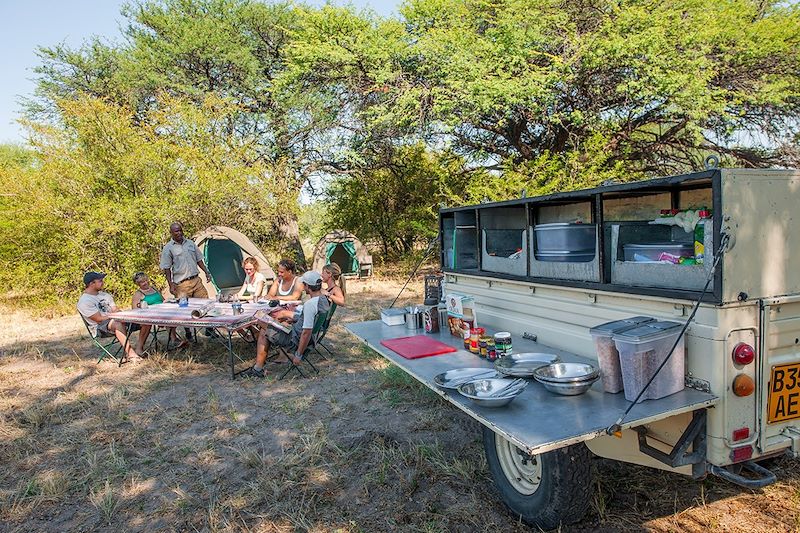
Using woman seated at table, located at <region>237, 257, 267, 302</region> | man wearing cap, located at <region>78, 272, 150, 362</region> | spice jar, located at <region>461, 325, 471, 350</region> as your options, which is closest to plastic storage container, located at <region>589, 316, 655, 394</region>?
spice jar, located at <region>461, 325, 471, 350</region>

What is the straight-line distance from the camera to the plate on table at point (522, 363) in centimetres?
254

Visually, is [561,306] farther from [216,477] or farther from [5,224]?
[5,224]

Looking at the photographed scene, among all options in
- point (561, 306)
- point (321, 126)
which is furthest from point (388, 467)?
point (321, 126)

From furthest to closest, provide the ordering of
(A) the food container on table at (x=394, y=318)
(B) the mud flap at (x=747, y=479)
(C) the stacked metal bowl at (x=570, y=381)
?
(A) the food container on table at (x=394, y=318), (C) the stacked metal bowl at (x=570, y=381), (B) the mud flap at (x=747, y=479)

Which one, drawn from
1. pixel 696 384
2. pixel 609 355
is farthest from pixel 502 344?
pixel 696 384

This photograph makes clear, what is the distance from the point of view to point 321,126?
14.7m

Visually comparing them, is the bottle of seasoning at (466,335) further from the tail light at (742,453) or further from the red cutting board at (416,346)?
the tail light at (742,453)

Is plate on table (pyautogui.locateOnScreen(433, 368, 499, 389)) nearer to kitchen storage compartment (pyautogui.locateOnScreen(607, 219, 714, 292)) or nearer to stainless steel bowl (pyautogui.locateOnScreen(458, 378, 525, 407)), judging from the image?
stainless steel bowl (pyautogui.locateOnScreen(458, 378, 525, 407))

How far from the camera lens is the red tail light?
Result: 2.18 m

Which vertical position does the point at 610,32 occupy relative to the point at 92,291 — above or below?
above

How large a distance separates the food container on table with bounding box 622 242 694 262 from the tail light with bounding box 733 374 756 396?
2.08 feet

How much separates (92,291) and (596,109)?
10372mm

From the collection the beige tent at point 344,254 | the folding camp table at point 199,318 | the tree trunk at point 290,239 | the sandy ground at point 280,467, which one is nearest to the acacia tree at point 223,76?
the tree trunk at point 290,239

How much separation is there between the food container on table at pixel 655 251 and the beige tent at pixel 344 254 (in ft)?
36.2
